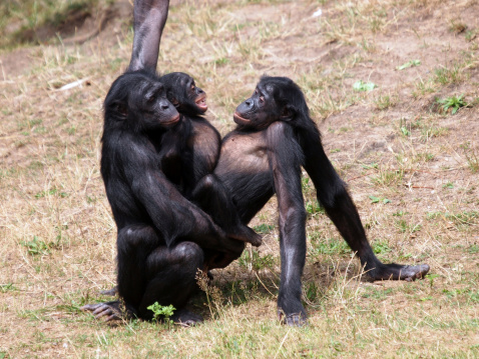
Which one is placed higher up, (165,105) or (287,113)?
(165,105)

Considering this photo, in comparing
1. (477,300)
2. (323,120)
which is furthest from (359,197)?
(477,300)

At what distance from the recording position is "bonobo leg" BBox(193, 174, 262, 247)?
5914 mm

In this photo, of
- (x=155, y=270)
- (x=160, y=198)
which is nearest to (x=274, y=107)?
(x=160, y=198)

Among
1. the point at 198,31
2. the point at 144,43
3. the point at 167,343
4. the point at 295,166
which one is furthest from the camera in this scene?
the point at 198,31

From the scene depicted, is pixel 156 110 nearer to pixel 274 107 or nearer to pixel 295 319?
pixel 274 107

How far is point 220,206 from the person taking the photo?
19.5 ft

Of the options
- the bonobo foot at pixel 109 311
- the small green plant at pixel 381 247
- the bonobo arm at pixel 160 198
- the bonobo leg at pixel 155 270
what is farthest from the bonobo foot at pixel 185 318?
the small green plant at pixel 381 247

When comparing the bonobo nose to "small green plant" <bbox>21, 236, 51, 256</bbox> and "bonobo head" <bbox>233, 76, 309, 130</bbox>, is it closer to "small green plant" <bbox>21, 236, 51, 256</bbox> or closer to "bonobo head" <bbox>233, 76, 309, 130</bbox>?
"bonobo head" <bbox>233, 76, 309, 130</bbox>

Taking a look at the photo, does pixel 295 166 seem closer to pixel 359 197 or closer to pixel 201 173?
pixel 201 173

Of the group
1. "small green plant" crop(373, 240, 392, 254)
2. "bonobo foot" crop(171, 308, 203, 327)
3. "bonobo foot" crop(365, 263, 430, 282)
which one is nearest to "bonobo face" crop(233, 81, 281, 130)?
"bonobo foot" crop(365, 263, 430, 282)

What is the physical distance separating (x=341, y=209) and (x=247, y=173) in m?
1.04

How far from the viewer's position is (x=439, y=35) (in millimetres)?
10938

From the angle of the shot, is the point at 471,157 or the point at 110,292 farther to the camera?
the point at 471,157

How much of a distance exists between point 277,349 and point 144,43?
3.70m
